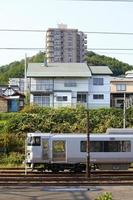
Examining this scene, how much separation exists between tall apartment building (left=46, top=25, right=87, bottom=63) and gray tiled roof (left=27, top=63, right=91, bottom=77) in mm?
52048

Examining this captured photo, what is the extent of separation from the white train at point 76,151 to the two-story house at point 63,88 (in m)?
31.9

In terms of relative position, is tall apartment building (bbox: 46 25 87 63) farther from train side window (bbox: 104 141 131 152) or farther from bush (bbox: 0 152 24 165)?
train side window (bbox: 104 141 131 152)

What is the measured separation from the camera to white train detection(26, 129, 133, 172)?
2728cm

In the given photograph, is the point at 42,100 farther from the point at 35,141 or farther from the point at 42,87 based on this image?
the point at 35,141

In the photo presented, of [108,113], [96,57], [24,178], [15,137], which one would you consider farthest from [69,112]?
[96,57]

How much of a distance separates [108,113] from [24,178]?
90.7 ft

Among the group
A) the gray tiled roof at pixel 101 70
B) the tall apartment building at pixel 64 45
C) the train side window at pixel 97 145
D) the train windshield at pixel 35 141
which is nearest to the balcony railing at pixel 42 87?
the gray tiled roof at pixel 101 70

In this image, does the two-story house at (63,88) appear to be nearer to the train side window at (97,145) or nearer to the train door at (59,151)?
the train side window at (97,145)

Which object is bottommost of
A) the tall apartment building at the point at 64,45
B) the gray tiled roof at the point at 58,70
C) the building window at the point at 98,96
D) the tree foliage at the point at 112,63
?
the building window at the point at 98,96

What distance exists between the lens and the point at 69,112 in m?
47.8

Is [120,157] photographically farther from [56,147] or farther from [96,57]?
[96,57]

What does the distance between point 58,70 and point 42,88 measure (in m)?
3.57

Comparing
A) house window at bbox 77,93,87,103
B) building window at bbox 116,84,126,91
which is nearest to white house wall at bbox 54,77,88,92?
house window at bbox 77,93,87,103

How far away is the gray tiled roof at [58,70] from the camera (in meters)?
60.8
